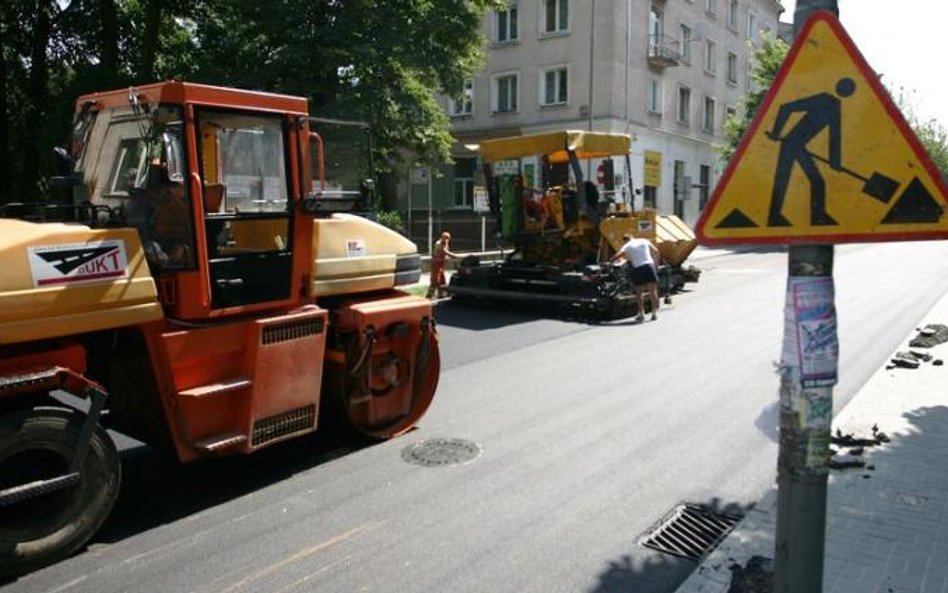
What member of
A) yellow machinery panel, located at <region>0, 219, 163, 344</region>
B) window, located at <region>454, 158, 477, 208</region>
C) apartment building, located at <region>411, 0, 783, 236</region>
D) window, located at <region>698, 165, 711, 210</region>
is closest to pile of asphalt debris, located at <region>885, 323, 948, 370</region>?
yellow machinery panel, located at <region>0, 219, 163, 344</region>

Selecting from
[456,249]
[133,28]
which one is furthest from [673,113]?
[133,28]

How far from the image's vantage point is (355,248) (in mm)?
6430

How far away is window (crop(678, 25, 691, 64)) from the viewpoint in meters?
40.0

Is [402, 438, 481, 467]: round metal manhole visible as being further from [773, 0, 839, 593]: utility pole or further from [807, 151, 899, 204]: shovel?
[807, 151, 899, 204]: shovel

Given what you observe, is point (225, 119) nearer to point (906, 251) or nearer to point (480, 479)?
point (480, 479)

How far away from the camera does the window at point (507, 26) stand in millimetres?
37031

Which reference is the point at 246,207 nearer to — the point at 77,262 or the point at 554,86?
the point at 77,262

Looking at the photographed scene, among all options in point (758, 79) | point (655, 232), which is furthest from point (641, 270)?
point (758, 79)

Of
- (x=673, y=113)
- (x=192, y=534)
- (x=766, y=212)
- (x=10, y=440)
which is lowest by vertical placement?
(x=192, y=534)

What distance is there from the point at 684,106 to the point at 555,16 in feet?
32.0

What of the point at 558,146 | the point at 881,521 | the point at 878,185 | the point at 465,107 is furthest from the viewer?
the point at 465,107

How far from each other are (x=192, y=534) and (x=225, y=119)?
109 inches

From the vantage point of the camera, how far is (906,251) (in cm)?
2983

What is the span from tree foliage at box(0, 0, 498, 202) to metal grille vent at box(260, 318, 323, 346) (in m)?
13.4
